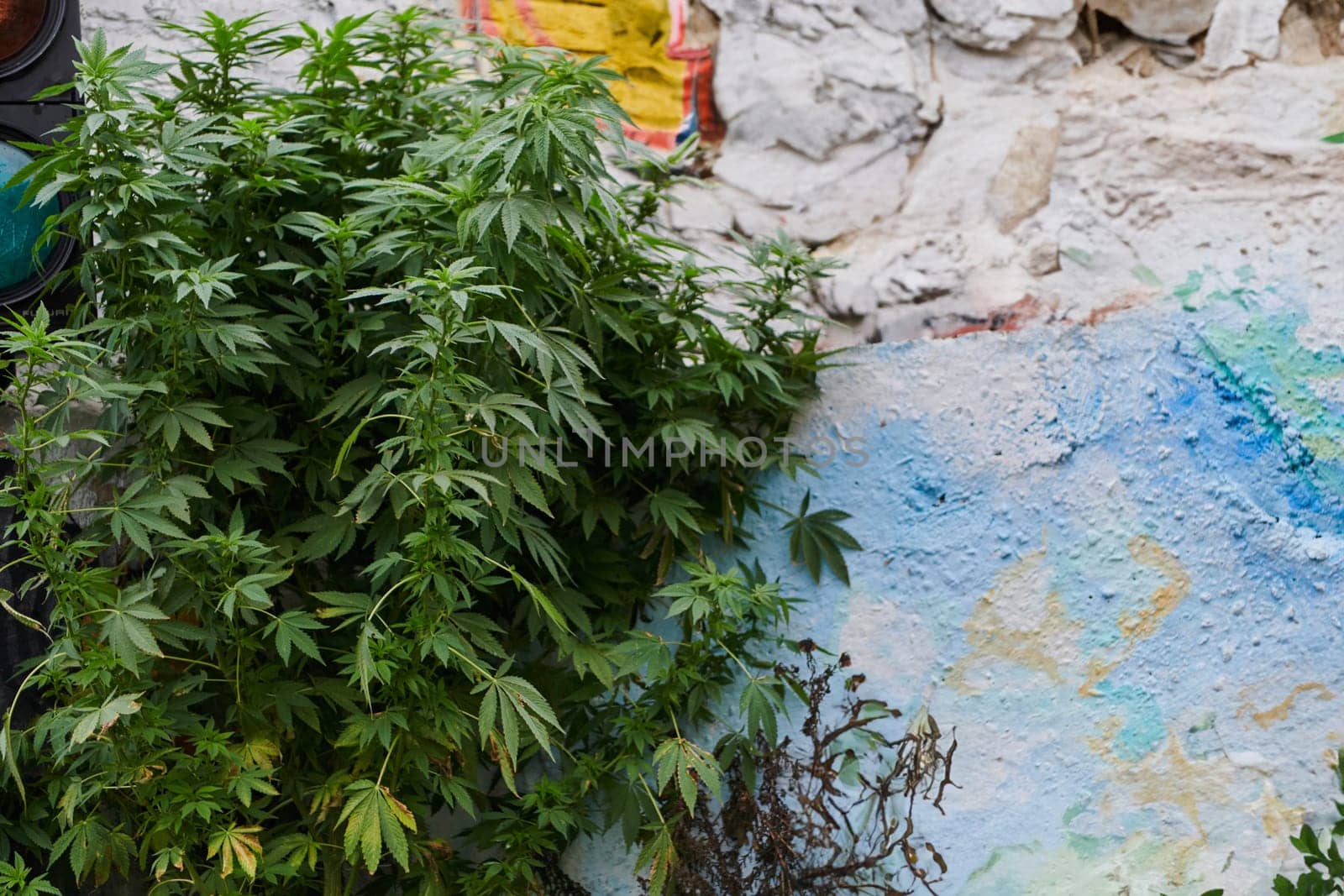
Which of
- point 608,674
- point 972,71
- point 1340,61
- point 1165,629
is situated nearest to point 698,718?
point 608,674

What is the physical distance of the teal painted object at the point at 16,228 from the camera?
1.90 meters

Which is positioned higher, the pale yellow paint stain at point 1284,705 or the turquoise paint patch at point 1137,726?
the pale yellow paint stain at point 1284,705

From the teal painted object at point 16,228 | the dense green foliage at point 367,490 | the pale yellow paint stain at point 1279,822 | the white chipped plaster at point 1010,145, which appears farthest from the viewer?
the white chipped plaster at point 1010,145

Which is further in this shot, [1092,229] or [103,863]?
[1092,229]

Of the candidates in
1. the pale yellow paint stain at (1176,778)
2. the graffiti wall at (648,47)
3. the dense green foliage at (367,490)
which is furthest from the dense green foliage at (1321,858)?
the graffiti wall at (648,47)

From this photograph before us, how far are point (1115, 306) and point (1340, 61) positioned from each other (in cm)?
70

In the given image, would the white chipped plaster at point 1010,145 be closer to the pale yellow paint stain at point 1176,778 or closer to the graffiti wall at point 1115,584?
the graffiti wall at point 1115,584

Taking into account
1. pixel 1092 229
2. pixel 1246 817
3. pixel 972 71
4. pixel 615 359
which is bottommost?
pixel 1246 817

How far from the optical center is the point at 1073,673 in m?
2.11

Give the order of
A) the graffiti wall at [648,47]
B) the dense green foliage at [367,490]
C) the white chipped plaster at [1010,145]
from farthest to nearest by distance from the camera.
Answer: the graffiti wall at [648,47] < the white chipped plaster at [1010,145] < the dense green foliage at [367,490]

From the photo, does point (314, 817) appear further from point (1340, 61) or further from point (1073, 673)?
point (1340, 61)

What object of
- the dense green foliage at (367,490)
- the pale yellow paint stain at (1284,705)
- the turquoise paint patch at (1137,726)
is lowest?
the turquoise paint patch at (1137,726)

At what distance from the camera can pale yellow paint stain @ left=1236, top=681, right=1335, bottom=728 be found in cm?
204

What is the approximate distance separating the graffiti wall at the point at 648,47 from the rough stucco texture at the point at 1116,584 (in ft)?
2.52
